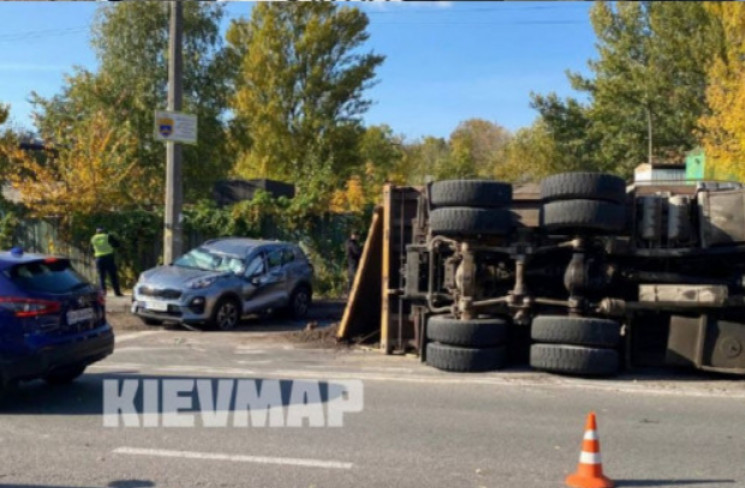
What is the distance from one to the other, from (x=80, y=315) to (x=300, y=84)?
31.1 meters

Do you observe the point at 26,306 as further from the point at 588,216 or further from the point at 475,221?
the point at 588,216

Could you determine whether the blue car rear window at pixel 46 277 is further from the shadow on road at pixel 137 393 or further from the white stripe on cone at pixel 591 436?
the white stripe on cone at pixel 591 436

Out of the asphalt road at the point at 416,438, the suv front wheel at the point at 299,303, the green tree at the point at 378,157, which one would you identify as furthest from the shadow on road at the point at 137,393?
the green tree at the point at 378,157

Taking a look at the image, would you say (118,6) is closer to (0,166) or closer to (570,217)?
(0,166)

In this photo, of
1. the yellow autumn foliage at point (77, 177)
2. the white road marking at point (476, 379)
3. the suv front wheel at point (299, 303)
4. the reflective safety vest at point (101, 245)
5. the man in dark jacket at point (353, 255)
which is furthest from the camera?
the yellow autumn foliage at point (77, 177)

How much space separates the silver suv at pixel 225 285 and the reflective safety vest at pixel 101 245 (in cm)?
345

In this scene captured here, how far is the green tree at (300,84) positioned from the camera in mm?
36469

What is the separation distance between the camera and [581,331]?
892 centimetres

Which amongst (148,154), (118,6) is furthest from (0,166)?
(118,6)

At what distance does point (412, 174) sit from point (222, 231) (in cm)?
4419

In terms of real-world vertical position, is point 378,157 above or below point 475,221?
above

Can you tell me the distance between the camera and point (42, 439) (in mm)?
6258

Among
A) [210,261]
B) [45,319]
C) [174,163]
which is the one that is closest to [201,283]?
[210,261]

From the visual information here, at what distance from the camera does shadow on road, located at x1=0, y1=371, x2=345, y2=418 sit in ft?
24.0
